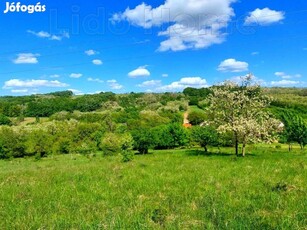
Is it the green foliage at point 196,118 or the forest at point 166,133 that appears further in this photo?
the green foliage at point 196,118

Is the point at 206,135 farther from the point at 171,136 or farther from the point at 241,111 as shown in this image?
the point at 171,136

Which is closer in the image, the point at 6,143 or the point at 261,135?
the point at 261,135

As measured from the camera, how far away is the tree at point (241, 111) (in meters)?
40.4

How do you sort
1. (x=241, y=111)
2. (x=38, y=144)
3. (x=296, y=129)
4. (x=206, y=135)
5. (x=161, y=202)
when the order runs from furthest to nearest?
1. (x=38, y=144)
2. (x=296, y=129)
3. (x=206, y=135)
4. (x=241, y=111)
5. (x=161, y=202)

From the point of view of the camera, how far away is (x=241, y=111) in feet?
138

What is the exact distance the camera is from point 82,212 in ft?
25.9

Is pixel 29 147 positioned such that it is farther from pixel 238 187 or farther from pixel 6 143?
pixel 238 187

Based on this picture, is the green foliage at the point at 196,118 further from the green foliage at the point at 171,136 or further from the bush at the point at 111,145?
the bush at the point at 111,145

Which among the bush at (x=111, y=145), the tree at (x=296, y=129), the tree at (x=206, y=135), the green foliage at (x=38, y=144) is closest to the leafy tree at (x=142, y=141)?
the bush at (x=111, y=145)

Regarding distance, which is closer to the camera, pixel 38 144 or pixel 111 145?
pixel 111 145

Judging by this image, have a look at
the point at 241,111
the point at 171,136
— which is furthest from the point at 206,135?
the point at 171,136

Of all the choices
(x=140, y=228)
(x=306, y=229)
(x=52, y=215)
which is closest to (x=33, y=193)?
(x=52, y=215)

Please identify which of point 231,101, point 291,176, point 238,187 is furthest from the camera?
point 231,101

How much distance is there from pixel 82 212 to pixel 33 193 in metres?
3.41
